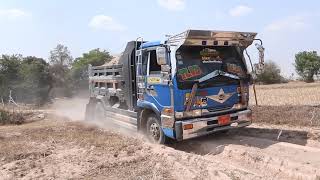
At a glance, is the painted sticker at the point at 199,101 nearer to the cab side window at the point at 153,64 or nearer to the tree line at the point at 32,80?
the cab side window at the point at 153,64

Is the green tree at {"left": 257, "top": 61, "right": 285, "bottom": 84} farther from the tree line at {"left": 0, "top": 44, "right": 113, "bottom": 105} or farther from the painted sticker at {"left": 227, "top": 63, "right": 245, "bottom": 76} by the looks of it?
the painted sticker at {"left": 227, "top": 63, "right": 245, "bottom": 76}

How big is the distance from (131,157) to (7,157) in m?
3.04

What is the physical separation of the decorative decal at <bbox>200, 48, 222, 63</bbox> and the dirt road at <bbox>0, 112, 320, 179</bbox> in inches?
78.5

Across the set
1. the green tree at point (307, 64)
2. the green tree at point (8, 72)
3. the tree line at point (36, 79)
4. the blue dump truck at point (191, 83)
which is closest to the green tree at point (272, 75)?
the green tree at point (307, 64)

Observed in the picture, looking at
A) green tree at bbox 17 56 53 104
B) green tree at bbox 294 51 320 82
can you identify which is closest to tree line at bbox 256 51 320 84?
green tree at bbox 294 51 320 82

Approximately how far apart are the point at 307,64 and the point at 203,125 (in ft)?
217

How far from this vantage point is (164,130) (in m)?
10.2

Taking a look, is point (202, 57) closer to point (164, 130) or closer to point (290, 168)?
point (164, 130)

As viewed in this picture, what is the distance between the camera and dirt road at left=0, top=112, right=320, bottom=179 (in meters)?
7.82

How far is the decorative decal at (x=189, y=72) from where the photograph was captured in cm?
967

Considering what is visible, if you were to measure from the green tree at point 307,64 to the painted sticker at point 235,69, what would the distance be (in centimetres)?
6196

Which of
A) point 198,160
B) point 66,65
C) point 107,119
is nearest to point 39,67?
point 66,65

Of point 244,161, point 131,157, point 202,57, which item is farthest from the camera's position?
point 202,57

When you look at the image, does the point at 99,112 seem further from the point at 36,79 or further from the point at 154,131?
the point at 36,79
